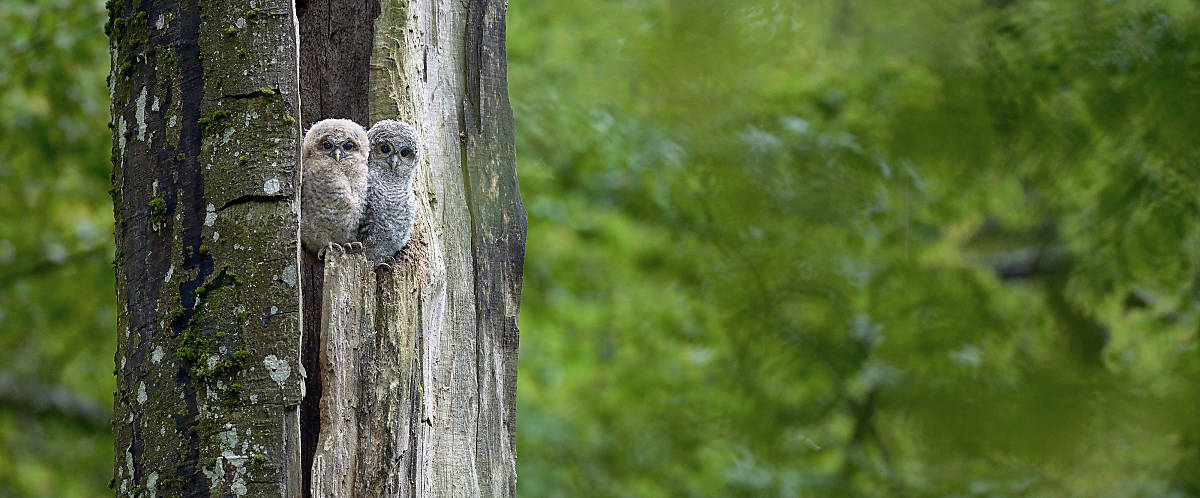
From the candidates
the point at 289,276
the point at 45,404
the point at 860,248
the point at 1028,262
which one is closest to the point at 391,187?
the point at 289,276

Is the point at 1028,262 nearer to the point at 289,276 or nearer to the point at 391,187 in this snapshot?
the point at 391,187

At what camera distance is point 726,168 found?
4.08 meters

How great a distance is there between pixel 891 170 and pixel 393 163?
302cm

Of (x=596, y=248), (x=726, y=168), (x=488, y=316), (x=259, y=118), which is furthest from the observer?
(x=596, y=248)

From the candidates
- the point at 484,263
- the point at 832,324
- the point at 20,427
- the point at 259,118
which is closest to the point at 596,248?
the point at 832,324

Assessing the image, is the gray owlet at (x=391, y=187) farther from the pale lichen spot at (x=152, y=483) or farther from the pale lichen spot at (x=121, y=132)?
the pale lichen spot at (x=152, y=483)

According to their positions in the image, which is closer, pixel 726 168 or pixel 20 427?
pixel 726 168

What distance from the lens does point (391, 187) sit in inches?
88.7

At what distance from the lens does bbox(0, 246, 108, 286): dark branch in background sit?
20.2 ft

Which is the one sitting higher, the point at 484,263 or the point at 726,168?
the point at 726,168

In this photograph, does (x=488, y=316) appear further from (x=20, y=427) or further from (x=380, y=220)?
(x=20, y=427)

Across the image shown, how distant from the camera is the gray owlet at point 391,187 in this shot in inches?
85.8

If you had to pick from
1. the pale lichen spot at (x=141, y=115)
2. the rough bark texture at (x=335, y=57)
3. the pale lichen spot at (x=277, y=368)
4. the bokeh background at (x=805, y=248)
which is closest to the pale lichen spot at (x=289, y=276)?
the pale lichen spot at (x=277, y=368)

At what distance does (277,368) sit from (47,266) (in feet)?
17.6
